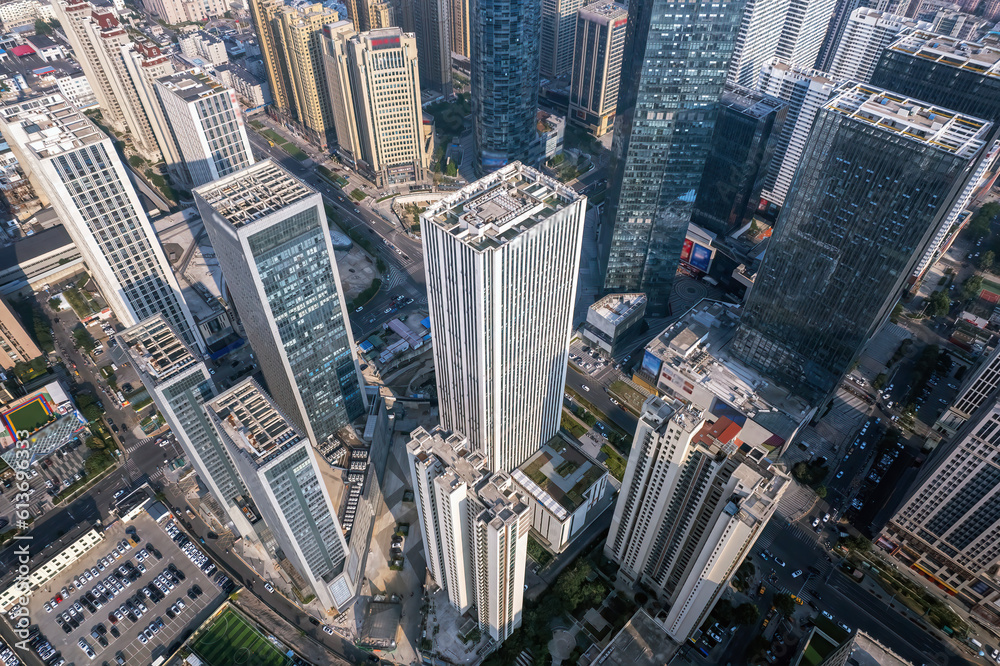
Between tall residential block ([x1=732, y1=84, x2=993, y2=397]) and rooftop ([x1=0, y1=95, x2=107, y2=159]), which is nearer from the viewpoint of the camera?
tall residential block ([x1=732, y1=84, x2=993, y2=397])

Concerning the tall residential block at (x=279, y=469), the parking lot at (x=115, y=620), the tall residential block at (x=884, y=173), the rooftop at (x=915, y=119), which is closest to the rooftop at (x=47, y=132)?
the tall residential block at (x=279, y=469)

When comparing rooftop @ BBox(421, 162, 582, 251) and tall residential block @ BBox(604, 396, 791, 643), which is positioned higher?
rooftop @ BBox(421, 162, 582, 251)

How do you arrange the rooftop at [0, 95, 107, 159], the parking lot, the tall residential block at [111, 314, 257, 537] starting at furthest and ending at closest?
1. the parking lot
2. the rooftop at [0, 95, 107, 159]
3. the tall residential block at [111, 314, 257, 537]

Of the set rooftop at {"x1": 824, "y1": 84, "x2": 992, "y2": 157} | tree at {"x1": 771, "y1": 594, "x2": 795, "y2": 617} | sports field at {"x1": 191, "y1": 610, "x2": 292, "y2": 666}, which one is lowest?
sports field at {"x1": 191, "y1": 610, "x2": 292, "y2": 666}

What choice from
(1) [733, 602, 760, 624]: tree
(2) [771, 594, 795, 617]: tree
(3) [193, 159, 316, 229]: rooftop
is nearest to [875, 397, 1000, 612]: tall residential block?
(2) [771, 594, 795, 617]: tree

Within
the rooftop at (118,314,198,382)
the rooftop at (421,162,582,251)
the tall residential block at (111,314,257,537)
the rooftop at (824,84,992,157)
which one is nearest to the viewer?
the rooftop at (421,162,582,251)

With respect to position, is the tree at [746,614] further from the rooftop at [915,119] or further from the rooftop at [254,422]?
the rooftop at [915,119]

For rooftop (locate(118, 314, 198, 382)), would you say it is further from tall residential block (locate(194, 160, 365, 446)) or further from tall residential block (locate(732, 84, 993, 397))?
tall residential block (locate(732, 84, 993, 397))

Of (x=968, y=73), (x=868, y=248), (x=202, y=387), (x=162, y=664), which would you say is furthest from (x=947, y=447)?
(x=162, y=664)
